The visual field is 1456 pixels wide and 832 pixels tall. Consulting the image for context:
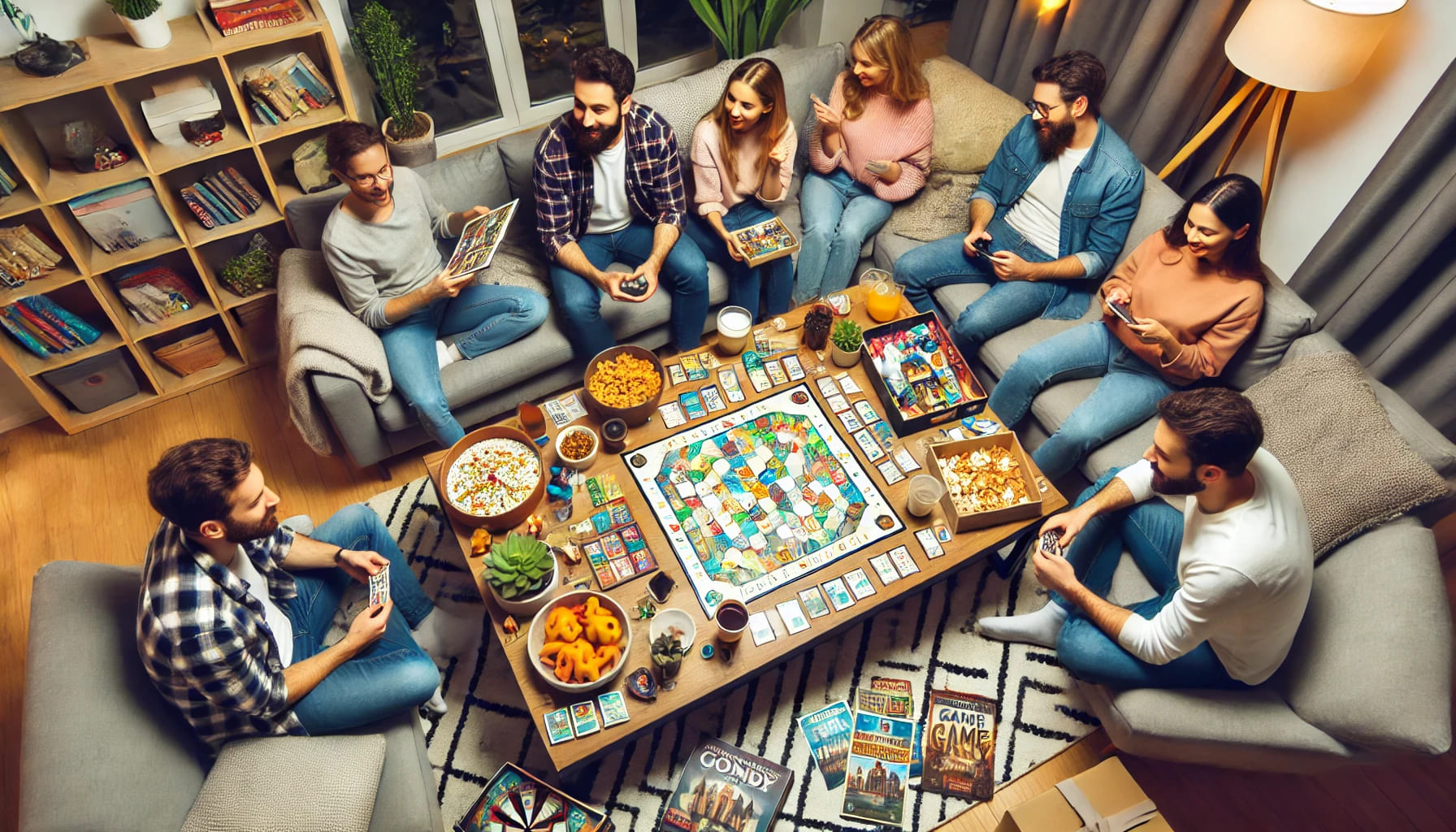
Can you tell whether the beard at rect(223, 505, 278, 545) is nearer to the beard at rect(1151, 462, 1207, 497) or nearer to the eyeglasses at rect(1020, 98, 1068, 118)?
the beard at rect(1151, 462, 1207, 497)

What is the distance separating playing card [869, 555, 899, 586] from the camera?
209 centimetres

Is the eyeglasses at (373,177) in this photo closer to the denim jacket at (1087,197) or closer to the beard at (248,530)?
the beard at (248,530)

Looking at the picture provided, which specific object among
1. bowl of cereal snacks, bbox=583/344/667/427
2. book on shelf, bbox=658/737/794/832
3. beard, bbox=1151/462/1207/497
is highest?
beard, bbox=1151/462/1207/497

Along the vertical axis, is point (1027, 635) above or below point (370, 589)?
below

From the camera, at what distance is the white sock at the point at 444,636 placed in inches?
92.5

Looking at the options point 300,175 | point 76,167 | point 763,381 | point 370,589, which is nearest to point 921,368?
point 763,381

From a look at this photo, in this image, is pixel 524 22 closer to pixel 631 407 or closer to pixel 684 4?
pixel 684 4

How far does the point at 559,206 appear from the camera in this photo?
2.71 metres

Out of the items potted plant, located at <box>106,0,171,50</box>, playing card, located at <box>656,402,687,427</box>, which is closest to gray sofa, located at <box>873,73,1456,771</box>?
playing card, located at <box>656,402,687,427</box>

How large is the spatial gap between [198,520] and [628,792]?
4.18ft

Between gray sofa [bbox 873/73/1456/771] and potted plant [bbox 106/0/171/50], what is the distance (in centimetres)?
329

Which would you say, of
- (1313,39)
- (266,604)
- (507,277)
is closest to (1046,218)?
(1313,39)

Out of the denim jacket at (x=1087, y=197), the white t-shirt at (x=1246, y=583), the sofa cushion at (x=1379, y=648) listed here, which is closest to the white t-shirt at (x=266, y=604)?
the white t-shirt at (x=1246, y=583)

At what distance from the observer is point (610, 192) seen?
2.79 meters
